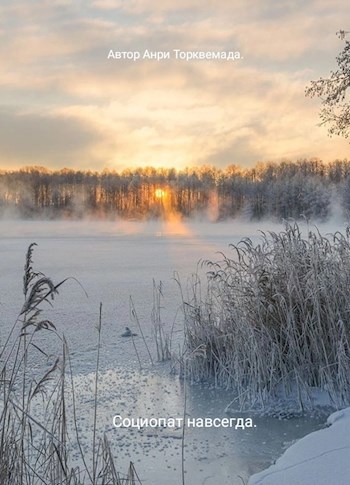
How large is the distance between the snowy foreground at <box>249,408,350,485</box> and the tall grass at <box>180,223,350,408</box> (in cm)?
154

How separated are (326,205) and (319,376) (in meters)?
45.3

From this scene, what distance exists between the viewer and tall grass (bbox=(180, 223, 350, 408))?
4879mm

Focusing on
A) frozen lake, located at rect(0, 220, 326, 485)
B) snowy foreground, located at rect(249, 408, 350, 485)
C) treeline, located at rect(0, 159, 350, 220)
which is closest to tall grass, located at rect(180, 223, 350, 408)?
frozen lake, located at rect(0, 220, 326, 485)

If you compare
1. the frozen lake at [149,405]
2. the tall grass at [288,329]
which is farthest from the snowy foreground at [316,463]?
the tall grass at [288,329]

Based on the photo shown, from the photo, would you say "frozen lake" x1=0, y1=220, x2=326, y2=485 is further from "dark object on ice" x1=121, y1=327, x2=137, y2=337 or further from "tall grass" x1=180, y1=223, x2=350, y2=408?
"tall grass" x1=180, y1=223, x2=350, y2=408

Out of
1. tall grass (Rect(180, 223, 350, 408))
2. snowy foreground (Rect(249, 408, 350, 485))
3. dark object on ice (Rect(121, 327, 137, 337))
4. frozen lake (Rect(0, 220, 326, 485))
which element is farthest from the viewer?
dark object on ice (Rect(121, 327, 137, 337))

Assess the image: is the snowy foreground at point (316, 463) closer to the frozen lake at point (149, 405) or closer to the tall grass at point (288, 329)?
the frozen lake at point (149, 405)

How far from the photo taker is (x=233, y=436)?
419 cm

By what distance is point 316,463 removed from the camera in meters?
2.77

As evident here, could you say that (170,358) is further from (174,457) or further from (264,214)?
(264,214)

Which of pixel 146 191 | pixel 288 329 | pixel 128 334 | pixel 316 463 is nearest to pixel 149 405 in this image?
pixel 288 329

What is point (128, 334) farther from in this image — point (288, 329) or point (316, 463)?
point (316, 463)

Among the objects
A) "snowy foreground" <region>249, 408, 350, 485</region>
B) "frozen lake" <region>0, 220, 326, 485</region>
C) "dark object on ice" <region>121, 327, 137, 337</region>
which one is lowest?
"frozen lake" <region>0, 220, 326, 485</region>

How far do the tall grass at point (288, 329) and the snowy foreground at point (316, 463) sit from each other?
5.06ft
